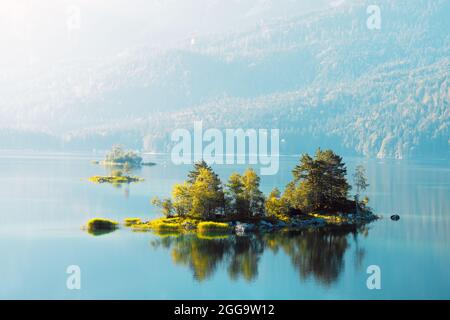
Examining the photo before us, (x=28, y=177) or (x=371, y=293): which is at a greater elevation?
(x=28, y=177)

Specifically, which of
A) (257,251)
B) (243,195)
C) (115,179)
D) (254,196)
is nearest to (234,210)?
(243,195)

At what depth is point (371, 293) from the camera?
56.9m

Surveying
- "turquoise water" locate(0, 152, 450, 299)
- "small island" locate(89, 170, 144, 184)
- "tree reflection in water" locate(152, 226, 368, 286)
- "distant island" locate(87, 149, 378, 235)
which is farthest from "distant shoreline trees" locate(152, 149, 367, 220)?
"small island" locate(89, 170, 144, 184)

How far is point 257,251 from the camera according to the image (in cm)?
7025

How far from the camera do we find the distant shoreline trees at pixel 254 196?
83438 mm

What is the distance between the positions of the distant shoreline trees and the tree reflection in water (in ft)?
20.7

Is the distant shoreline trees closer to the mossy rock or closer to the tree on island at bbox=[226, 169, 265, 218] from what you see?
the tree on island at bbox=[226, 169, 265, 218]

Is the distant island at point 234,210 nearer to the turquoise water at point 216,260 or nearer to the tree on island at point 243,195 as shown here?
the tree on island at point 243,195

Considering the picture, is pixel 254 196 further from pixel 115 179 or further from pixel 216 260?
pixel 115 179

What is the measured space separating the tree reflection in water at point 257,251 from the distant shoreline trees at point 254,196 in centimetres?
632

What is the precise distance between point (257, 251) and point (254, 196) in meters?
14.5

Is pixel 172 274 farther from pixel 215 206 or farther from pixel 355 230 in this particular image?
pixel 355 230

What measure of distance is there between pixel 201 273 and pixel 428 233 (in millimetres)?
32403
